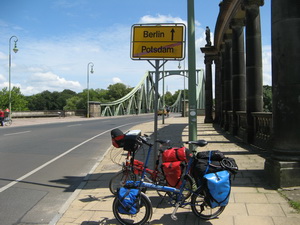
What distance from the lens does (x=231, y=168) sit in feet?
12.4

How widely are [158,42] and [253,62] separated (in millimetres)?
5703

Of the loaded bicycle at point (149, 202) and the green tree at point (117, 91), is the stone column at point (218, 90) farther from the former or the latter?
the green tree at point (117, 91)

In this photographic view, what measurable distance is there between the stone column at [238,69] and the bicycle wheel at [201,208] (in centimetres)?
992

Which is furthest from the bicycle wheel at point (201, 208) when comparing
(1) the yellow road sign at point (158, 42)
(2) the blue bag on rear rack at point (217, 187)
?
(1) the yellow road sign at point (158, 42)

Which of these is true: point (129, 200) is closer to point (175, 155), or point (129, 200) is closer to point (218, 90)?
point (175, 155)

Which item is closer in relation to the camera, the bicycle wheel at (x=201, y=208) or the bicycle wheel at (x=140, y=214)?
the bicycle wheel at (x=140, y=214)

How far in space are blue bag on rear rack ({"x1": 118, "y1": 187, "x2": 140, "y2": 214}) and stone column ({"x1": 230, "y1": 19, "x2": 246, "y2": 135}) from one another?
1048 cm

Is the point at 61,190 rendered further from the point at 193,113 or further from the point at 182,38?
the point at 182,38

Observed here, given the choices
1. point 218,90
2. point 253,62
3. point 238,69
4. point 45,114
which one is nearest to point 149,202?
point 253,62

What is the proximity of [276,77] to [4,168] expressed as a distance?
6.55 meters

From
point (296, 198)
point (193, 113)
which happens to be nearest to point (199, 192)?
point (296, 198)

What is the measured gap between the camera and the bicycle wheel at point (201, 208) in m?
3.92

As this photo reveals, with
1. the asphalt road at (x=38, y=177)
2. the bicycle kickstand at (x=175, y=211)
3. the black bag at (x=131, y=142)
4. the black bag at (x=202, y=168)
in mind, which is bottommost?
the asphalt road at (x=38, y=177)

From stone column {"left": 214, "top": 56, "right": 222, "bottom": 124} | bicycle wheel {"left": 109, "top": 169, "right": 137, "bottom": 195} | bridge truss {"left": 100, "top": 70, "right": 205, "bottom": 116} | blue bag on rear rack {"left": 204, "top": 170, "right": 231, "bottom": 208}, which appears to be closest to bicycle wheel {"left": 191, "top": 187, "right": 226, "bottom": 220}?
blue bag on rear rack {"left": 204, "top": 170, "right": 231, "bottom": 208}
